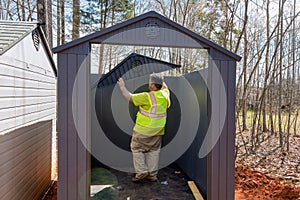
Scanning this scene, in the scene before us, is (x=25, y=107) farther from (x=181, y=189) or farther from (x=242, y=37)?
(x=242, y=37)

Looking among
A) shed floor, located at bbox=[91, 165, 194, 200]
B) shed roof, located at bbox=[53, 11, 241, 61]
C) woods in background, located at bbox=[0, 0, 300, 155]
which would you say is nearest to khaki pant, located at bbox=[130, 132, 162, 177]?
shed floor, located at bbox=[91, 165, 194, 200]

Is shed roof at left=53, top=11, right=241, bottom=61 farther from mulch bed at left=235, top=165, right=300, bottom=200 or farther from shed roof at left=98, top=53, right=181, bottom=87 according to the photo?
mulch bed at left=235, top=165, right=300, bottom=200

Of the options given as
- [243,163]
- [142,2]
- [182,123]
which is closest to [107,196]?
[182,123]

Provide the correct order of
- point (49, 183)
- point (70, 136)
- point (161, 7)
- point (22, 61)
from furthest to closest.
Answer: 1. point (161, 7)
2. point (49, 183)
3. point (22, 61)
4. point (70, 136)

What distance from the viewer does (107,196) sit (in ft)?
12.1

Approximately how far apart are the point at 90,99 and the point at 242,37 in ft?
18.4

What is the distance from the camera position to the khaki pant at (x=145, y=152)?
4.21 metres

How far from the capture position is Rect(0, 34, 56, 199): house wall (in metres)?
2.74

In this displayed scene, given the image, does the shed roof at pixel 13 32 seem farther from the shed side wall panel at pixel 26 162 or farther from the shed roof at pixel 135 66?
the shed roof at pixel 135 66

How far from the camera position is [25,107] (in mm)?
3428

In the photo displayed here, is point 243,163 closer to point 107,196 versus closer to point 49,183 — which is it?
point 107,196

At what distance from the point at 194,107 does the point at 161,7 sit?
7320mm

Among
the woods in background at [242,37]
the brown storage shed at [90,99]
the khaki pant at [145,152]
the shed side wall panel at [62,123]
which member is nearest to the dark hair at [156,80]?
the khaki pant at [145,152]

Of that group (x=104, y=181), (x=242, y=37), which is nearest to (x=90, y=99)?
(x=104, y=181)
